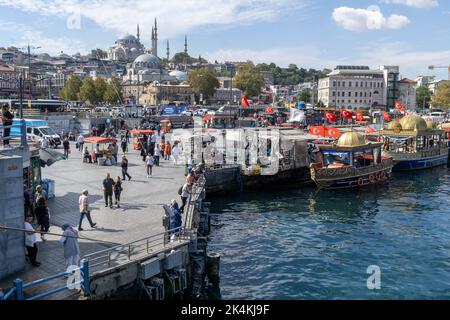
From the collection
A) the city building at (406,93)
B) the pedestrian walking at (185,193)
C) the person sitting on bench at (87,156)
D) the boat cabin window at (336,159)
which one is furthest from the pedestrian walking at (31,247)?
the city building at (406,93)

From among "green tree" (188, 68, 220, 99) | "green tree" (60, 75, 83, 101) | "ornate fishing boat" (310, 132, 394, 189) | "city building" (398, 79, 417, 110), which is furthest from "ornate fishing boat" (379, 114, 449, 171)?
"city building" (398, 79, 417, 110)

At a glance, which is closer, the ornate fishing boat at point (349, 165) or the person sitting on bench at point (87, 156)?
the person sitting on bench at point (87, 156)

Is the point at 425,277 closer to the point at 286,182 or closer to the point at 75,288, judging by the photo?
the point at 75,288

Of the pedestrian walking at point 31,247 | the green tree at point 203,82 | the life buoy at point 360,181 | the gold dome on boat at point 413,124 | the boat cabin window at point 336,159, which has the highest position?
the green tree at point 203,82

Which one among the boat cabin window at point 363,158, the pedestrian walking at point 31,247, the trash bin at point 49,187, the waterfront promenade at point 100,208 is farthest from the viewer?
the boat cabin window at point 363,158

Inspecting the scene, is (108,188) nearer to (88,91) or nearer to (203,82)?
(88,91)

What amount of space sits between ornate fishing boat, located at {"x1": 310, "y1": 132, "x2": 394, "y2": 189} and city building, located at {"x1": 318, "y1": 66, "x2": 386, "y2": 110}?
9703 centimetres

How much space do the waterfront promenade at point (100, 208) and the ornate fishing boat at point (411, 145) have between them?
21845 mm

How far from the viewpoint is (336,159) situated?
3294cm

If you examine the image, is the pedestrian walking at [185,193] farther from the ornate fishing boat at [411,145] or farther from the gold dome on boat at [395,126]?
the gold dome on boat at [395,126]

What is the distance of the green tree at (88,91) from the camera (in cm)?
9806

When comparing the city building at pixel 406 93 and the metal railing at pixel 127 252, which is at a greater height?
the city building at pixel 406 93
